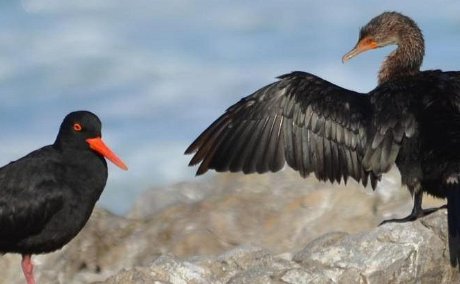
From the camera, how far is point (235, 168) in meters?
12.7

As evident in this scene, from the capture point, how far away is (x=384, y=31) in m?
13.4

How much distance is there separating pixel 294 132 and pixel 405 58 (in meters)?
1.52

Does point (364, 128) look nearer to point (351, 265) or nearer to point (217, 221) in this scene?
point (351, 265)

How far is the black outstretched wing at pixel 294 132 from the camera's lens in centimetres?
1194

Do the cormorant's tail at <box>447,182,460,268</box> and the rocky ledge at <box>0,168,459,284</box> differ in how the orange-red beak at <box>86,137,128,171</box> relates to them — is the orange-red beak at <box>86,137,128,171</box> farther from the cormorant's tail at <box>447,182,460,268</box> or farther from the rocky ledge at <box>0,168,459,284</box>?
the cormorant's tail at <box>447,182,460,268</box>

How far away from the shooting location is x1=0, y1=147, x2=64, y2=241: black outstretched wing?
10969mm

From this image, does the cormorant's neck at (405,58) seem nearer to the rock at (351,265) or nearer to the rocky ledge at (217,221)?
the rocky ledge at (217,221)

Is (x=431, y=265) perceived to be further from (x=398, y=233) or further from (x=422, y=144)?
(x=422, y=144)

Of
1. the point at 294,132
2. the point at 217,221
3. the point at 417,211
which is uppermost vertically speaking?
the point at 294,132

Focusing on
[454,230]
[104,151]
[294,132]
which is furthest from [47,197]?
[454,230]

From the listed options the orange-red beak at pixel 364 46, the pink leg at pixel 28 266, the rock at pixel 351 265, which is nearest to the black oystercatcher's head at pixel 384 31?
the orange-red beak at pixel 364 46

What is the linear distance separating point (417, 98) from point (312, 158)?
1.20 meters

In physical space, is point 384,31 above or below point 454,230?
above

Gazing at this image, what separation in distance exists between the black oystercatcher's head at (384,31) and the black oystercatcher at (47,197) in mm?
3212
